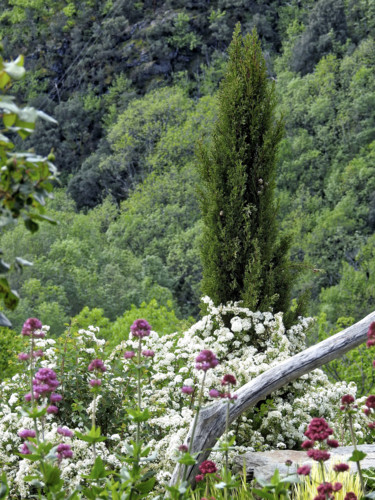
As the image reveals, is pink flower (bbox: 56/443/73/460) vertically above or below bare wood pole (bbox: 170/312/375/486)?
above

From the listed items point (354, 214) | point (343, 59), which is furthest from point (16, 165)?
point (343, 59)

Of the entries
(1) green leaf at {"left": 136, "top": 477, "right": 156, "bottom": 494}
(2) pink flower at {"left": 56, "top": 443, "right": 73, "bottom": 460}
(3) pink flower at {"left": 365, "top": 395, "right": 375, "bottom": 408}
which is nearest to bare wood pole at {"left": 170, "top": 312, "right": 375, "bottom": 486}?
(1) green leaf at {"left": 136, "top": 477, "right": 156, "bottom": 494}

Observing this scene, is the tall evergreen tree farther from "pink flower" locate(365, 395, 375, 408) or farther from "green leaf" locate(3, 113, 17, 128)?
"green leaf" locate(3, 113, 17, 128)

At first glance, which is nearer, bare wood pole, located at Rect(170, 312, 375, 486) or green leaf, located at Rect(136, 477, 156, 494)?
green leaf, located at Rect(136, 477, 156, 494)

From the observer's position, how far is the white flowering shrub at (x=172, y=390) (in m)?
4.99

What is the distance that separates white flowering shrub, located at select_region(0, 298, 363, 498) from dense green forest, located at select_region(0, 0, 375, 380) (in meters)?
10.9

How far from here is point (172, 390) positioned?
5516 mm

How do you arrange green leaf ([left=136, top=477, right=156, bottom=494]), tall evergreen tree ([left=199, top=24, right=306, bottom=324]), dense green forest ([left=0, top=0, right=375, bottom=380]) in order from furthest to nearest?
dense green forest ([left=0, top=0, right=375, bottom=380]) < tall evergreen tree ([left=199, top=24, right=306, bottom=324]) < green leaf ([left=136, top=477, right=156, bottom=494])

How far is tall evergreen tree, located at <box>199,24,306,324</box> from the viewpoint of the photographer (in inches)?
266

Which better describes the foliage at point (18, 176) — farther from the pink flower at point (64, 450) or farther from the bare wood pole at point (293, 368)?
the bare wood pole at point (293, 368)

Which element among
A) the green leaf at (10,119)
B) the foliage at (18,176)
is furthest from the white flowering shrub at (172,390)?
the green leaf at (10,119)

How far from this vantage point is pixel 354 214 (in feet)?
124

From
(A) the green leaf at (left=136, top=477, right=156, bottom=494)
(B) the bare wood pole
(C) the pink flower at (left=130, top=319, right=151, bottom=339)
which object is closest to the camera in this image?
(A) the green leaf at (left=136, top=477, right=156, bottom=494)

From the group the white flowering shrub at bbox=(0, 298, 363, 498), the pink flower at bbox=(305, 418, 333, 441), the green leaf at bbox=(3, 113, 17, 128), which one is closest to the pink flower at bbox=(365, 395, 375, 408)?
the pink flower at bbox=(305, 418, 333, 441)
